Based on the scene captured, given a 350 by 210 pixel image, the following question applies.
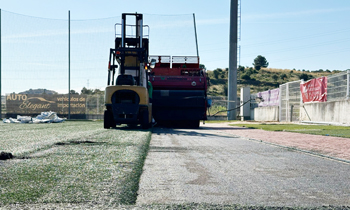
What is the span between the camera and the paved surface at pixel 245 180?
3.13m

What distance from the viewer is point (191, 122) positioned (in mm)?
17844

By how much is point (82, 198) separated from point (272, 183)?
6.03 ft

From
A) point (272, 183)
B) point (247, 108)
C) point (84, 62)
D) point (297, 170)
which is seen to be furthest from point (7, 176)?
point (247, 108)

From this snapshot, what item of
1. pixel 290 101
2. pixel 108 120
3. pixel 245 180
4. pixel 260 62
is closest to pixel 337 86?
pixel 290 101

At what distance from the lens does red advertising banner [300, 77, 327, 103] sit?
20.7 m

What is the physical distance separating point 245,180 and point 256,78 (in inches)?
3188

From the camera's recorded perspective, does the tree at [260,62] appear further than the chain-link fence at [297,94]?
Yes

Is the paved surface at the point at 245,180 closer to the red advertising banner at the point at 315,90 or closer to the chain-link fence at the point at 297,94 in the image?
the chain-link fence at the point at 297,94

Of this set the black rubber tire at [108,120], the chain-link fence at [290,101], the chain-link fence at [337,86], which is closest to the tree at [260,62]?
the chain-link fence at [290,101]

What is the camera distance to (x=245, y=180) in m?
3.92

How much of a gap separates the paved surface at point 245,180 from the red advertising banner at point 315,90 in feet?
52.2

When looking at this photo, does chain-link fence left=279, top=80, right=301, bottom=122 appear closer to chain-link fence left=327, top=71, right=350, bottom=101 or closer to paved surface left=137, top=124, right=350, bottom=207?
chain-link fence left=327, top=71, right=350, bottom=101

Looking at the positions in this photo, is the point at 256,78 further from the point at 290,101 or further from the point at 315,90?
the point at 315,90

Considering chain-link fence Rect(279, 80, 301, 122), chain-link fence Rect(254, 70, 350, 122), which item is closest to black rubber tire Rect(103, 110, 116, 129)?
chain-link fence Rect(254, 70, 350, 122)
